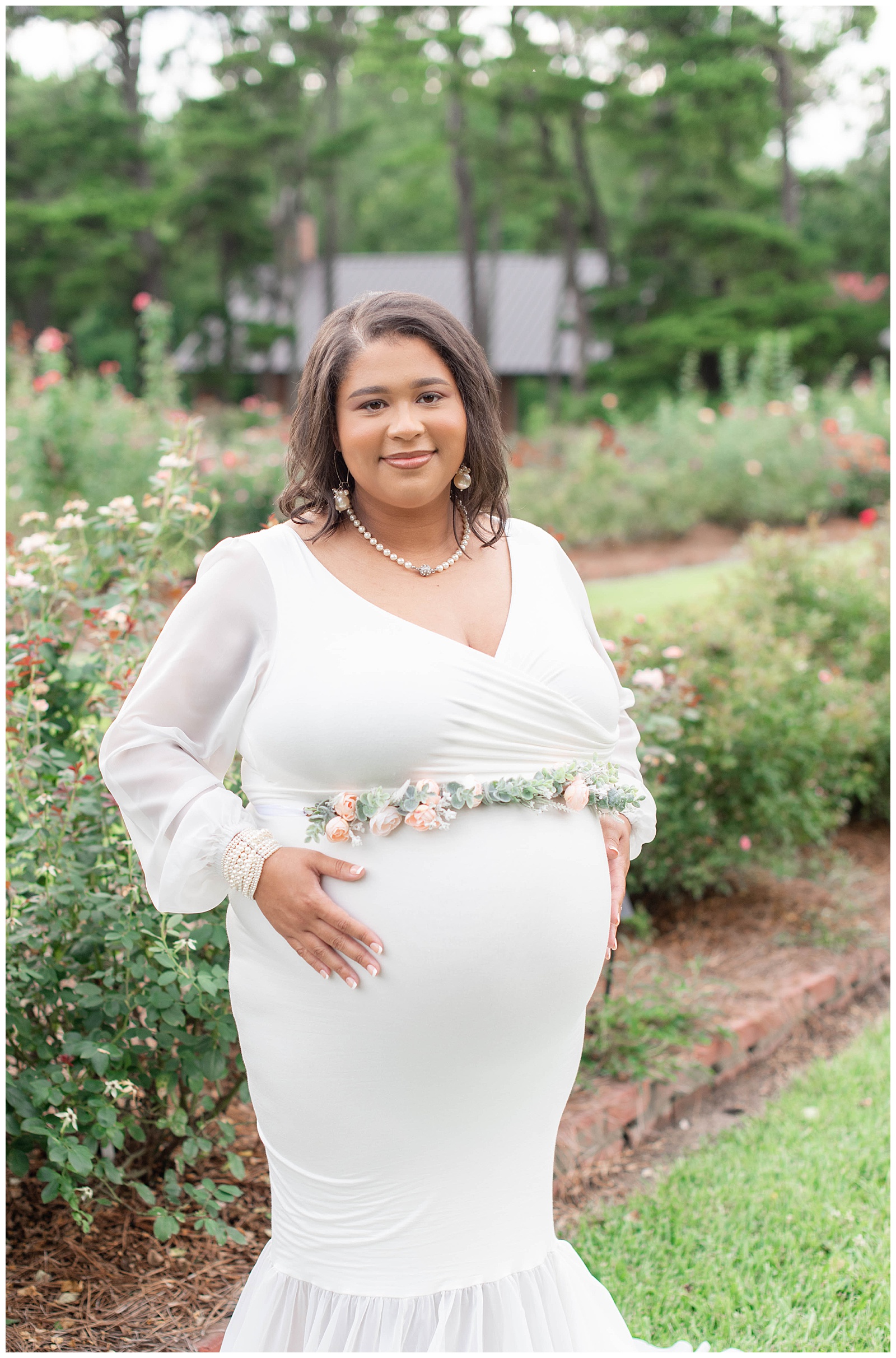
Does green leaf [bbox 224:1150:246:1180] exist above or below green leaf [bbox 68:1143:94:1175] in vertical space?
below

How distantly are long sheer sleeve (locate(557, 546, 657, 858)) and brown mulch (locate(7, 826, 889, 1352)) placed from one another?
152 cm

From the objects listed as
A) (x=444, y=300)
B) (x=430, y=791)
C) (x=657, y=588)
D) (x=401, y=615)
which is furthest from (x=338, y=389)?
(x=444, y=300)

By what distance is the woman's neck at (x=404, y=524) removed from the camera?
2.13 metres

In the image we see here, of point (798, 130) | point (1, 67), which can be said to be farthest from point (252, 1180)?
point (798, 130)

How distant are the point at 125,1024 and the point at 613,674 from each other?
1.42m

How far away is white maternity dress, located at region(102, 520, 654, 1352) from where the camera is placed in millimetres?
1904

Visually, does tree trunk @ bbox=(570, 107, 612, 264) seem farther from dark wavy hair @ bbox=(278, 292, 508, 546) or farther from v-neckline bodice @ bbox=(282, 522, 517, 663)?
v-neckline bodice @ bbox=(282, 522, 517, 663)

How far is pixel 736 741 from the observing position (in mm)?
4793

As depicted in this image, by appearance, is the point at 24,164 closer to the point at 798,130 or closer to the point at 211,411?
the point at 211,411

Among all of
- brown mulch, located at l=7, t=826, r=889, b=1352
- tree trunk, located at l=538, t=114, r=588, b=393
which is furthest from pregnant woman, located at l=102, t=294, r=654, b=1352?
tree trunk, located at l=538, t=114, r=588, b=393

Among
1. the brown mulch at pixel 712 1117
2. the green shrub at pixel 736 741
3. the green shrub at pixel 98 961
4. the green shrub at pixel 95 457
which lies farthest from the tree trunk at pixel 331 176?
the green shrub at pixel 98 961

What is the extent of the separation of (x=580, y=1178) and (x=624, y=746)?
1.70 metres

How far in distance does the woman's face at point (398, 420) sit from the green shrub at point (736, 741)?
211cm

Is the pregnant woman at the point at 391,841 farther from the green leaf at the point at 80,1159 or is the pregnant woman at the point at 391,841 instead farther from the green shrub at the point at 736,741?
the green shrub at the point at 736,741
